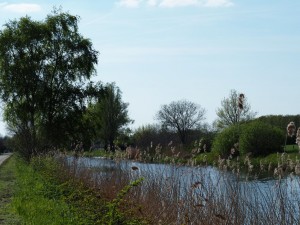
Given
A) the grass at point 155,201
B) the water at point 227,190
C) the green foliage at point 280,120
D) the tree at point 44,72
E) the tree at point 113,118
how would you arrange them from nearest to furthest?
the water at point 227,190 → the grass at point 155,201 → the tree at point 44,72 → the green foliage at point 280,120 → the tree at point 113,118

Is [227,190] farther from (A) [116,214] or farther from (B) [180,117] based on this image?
(B) [180,117]

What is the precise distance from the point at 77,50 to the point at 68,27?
157cm

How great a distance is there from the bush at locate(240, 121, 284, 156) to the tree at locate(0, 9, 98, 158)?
10.4 metres

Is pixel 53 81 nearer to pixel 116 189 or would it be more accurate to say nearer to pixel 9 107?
pixel 9 107

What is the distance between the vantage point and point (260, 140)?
32.5 metres

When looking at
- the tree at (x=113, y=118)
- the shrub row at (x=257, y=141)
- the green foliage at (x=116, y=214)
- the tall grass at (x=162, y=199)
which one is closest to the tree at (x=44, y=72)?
the shrub row at (x=257, y=141)

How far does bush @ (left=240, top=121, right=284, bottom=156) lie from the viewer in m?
32.2

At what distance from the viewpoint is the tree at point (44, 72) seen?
30.5 meters

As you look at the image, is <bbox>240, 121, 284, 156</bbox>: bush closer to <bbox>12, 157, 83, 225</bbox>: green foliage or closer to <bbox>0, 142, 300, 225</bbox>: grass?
<bbox>0, 142, 300, 225</bbox>: grass

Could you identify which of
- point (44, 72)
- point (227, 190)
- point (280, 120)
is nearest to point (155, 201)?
point (227, 190)

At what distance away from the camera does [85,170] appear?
1443cm

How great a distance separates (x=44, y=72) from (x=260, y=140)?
13881 millimetres

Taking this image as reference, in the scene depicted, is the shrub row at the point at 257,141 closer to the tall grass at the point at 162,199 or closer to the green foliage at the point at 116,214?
the tall grass at the point at 162,199

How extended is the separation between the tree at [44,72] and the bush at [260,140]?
1039 cm
